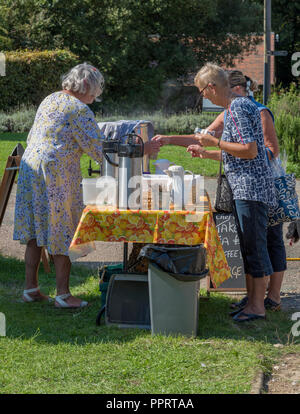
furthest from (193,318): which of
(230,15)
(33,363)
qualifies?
(230,15)

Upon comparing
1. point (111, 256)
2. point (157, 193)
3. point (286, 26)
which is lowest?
point (111, 256)

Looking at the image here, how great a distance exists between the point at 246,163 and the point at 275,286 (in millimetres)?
1234

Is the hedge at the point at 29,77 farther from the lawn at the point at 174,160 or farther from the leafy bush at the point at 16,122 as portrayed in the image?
the lawn at the point at 174,160

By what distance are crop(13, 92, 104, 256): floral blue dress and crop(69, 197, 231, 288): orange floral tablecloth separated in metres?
0.56

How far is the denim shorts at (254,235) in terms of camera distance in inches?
191

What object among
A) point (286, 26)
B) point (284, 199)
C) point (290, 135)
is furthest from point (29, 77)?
point (286, 26)

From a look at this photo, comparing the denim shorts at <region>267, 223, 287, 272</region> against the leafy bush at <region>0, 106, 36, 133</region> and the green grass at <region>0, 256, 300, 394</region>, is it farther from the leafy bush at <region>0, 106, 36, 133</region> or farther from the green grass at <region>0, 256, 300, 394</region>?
the leafy bush at <region>0, 106, 36, 133</region>

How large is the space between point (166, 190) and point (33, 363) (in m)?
1.49

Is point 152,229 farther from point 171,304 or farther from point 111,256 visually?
point 111,256

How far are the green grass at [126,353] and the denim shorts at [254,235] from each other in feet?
1.48

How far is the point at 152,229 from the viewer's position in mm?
4613

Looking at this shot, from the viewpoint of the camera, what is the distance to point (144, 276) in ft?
16.6

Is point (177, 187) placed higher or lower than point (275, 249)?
higher
